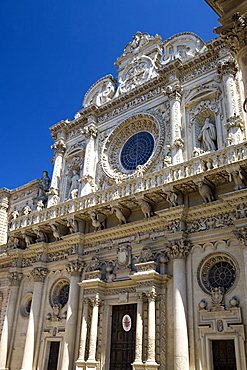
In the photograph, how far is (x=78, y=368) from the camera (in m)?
12.8

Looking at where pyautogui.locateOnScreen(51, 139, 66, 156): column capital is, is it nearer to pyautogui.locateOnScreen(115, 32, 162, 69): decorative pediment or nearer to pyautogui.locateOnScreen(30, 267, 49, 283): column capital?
pyautogui.locateOnScreen(115, 32, 162, 69): decorative pediment

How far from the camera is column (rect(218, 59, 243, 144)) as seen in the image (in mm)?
13068

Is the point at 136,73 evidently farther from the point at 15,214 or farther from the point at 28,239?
the point at 15,214

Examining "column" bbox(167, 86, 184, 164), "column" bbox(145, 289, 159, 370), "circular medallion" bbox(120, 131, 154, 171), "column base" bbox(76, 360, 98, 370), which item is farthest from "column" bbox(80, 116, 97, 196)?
"column base" bbox(76, 360, 98, 370)

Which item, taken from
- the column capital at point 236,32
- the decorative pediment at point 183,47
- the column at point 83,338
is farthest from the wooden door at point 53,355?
the decorative pediment at point 183,47

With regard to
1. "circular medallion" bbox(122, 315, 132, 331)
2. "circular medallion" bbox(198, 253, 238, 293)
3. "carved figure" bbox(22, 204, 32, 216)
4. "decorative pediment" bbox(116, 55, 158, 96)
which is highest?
"decorative pediment" bbox(116, 55, 158, 96)

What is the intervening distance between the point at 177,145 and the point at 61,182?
7.27 m

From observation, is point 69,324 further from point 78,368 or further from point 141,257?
point 141,257

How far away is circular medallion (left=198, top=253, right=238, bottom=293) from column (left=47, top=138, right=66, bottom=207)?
31.1 feet

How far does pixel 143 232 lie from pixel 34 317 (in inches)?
237

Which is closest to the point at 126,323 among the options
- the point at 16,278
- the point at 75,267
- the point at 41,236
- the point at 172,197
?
the point at 75,267

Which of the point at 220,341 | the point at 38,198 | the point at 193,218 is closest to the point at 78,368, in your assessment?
the point at 220,341

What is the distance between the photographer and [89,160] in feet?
59.3

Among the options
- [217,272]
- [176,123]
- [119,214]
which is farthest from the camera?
[176,123]
